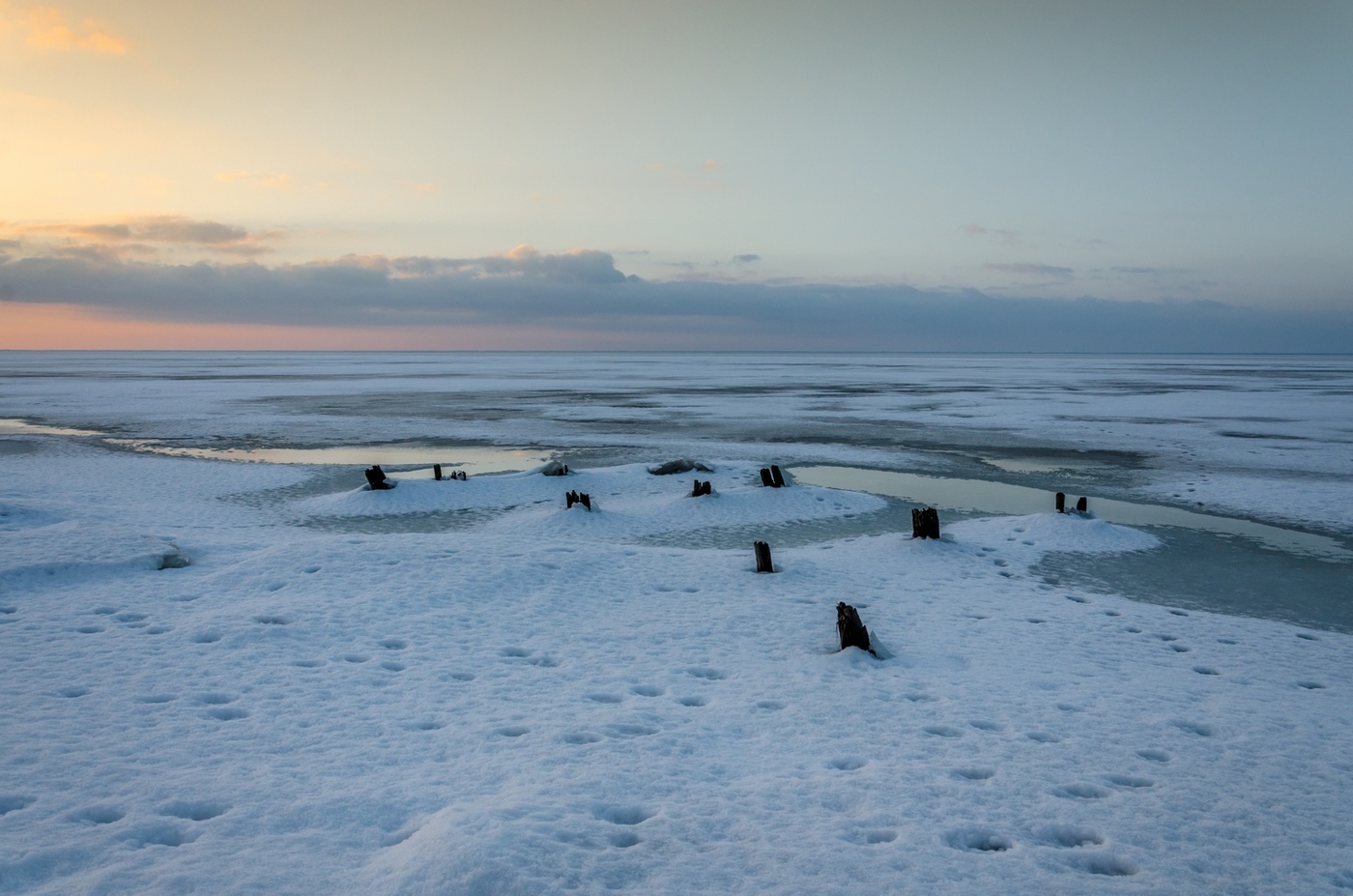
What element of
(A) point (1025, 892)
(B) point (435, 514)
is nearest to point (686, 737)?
(A) point (1025, 892)

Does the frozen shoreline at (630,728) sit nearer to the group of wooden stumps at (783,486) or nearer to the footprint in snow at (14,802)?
the footprint in snow at (14,802)

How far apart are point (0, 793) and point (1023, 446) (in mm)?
27706

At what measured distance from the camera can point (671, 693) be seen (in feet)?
26.7

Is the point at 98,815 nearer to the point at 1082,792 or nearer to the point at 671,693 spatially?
the point at 671,693

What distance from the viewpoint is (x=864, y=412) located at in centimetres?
4153

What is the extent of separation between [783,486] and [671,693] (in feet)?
36.6

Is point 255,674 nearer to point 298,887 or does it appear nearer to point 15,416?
point 298,887

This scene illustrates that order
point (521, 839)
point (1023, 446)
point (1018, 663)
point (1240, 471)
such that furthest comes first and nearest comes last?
point (1023, 446) → point (1240, 471) → point (1018, 663) → point (521, 839)

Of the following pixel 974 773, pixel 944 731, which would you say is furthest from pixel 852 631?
pixel 974 773

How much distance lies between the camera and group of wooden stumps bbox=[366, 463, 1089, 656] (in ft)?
30.0

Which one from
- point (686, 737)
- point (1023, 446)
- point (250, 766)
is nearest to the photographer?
point (250, 766)

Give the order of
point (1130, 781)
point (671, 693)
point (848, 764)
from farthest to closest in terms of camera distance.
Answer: point (671, 693), point (848, 764), point (1130, 781)

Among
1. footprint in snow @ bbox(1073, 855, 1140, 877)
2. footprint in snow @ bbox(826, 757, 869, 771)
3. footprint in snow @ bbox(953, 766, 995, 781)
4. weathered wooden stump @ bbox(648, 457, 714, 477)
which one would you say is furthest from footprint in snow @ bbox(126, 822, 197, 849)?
weathered wooden stump @ bbox(648, 457, 714, 477)

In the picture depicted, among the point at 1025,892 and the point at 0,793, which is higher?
the point at 0,793
